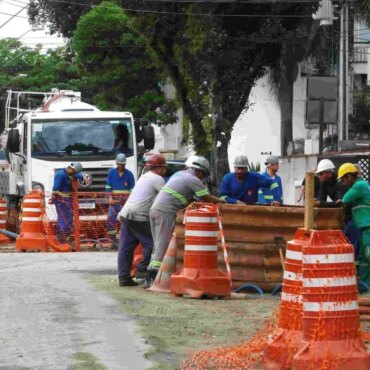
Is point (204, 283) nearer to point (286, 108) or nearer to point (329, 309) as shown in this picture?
point (329, 309)

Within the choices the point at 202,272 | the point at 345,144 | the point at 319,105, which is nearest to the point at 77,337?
the point at 202,272

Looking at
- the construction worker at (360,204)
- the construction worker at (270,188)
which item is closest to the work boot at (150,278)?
the construction worker at (360,204)

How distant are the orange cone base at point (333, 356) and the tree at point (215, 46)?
26.8 meters

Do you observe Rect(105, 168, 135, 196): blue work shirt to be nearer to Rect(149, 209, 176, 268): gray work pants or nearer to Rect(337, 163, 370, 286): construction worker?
Rect(149, 209, 176, 268): gray work pants

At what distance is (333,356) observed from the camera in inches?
343

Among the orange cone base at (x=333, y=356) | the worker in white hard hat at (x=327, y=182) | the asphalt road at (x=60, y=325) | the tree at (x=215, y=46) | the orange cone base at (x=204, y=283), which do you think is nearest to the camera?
the orange cone base at (x=333, y=356)

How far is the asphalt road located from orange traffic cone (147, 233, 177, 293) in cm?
82

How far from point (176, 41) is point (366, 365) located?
1128 inches

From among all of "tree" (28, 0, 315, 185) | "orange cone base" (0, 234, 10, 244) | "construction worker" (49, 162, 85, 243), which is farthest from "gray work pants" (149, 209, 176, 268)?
"tree" (28, 0, 315, 185)

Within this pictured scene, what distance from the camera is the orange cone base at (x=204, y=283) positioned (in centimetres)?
1456

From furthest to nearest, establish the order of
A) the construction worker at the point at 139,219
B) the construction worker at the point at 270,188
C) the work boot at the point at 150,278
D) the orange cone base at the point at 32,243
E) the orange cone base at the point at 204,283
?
the orange cone base at the point at 32,243
the construction worker at the point at 270,188
the construction worker at the point at 139,219
the work boot at the point at 150,278
the orange cone base at the point at 204,283

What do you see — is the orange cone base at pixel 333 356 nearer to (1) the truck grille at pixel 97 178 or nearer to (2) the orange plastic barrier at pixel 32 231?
(2) the orange plastic barrier at pixel 32 231

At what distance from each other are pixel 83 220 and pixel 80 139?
114 inches

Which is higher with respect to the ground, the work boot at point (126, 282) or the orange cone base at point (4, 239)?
the work boot at point (126, 282)
